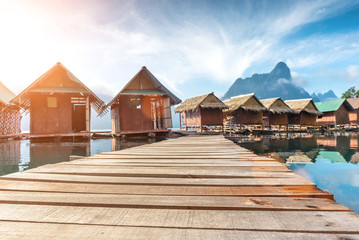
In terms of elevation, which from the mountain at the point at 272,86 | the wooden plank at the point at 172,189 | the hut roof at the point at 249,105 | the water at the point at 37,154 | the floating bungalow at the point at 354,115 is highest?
the mountain at the point at 272,86

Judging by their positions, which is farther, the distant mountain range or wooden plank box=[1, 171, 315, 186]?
the distant mountain range

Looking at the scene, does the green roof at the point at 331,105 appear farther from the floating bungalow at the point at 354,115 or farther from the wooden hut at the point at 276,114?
the wooden hut at the point at 276,114

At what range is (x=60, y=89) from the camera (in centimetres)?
1397

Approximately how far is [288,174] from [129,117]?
1494cm

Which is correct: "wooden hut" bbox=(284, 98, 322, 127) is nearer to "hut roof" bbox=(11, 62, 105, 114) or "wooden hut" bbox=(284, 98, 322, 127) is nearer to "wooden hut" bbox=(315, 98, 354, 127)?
"wooden hut" bbox=(315, 98, 354, 127)

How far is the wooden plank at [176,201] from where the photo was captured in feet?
4.25

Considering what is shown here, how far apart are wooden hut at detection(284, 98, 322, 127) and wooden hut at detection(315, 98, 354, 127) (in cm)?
528

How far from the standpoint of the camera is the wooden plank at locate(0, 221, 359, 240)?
972 mm

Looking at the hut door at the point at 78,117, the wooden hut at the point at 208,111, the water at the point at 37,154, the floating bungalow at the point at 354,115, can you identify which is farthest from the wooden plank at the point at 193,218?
the floating bungalow at the point at 354,115

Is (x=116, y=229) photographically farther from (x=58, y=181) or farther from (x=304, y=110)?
(x=304, y=110)

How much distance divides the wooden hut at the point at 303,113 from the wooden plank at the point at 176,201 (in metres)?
33.1

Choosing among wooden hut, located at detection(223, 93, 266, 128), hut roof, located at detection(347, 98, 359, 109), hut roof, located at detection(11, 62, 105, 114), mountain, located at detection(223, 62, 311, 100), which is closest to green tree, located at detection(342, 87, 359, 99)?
hut roof, located at detection(347, 98, 359, 109)

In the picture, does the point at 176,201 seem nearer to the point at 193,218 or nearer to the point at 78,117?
the point at 193,218

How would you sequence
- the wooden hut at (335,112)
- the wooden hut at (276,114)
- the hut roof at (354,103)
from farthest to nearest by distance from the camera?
the hut roof at (354,103) < the wooden hut at (335,112) < the wooden hut at (276,114)
